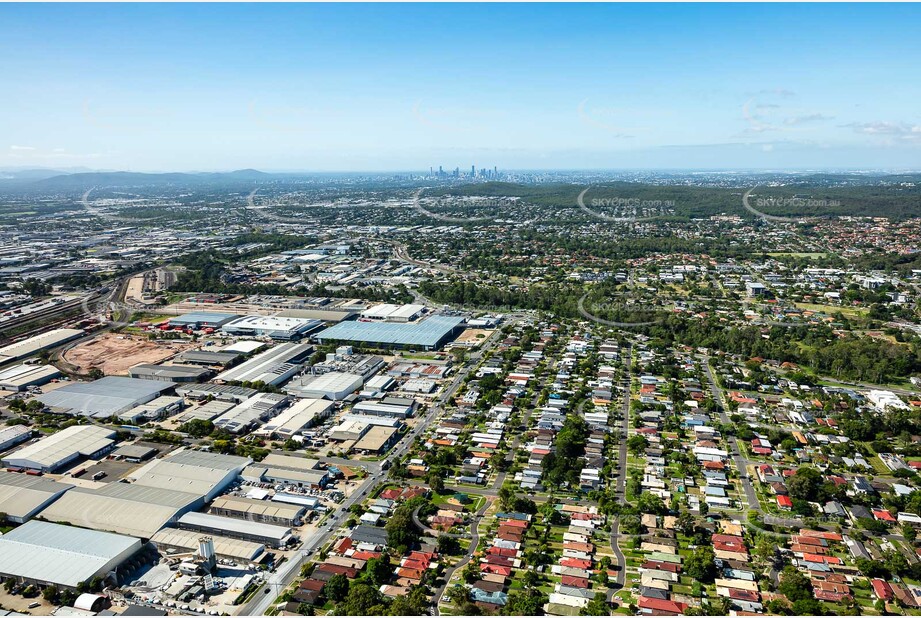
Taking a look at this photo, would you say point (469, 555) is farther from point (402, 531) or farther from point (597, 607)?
point (597, 607)

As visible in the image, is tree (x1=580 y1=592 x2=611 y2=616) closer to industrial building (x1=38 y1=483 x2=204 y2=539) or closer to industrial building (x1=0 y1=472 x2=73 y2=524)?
industrial building (x1=38 y1=483 x2=204 y2=539)

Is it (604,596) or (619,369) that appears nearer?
(604,596)

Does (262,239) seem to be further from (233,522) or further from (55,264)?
(233,522)

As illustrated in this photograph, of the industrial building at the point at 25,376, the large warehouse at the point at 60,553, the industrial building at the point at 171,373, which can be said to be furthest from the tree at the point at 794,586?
the industrial building at the point at 25,376

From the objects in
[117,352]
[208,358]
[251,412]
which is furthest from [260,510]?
[117,352]

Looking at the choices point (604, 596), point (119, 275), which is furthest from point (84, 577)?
point (119, 275)

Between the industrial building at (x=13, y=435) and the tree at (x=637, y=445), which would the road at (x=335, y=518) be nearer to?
the tree at (x=637, y=445)
